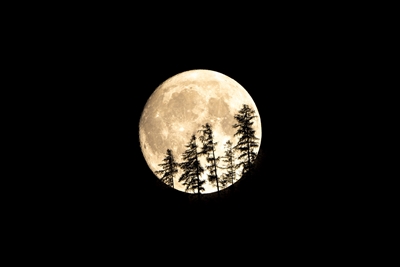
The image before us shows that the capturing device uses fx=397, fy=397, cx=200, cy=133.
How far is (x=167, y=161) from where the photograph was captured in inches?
837

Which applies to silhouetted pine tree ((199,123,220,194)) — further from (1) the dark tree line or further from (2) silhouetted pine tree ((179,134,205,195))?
(2) silhouetted pine tree ((179,134,205,195))

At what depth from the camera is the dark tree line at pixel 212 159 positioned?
67.6ft

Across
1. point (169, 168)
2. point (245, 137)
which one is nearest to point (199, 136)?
point (169, 168)

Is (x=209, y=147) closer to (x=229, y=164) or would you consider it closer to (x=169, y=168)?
(x=229, y=164)

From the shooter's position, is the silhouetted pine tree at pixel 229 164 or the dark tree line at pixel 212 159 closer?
the dark tree line at pixel 212 159

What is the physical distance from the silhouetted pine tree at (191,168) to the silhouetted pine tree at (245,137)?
2.33 metres

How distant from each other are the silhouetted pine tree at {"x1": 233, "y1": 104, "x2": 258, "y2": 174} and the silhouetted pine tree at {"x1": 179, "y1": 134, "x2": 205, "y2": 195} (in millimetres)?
2328

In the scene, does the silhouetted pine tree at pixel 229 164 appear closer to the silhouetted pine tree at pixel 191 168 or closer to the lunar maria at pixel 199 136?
the lunar maria at pixel 199 136

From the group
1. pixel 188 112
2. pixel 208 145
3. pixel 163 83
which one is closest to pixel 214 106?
pixel 188 112

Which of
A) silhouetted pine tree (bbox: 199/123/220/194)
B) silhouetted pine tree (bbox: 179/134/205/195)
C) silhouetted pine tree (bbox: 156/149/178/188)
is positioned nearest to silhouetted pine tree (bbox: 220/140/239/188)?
silhouetted pine tree (bbox: 199/123/220/194)

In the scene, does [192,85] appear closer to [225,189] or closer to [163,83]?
[163,83]

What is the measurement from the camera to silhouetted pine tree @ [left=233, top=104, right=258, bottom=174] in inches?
845

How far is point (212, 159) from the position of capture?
68.1 feet

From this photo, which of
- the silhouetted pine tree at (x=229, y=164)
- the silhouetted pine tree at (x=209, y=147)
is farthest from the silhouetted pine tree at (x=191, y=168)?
the silhouetted pine tree at (x=229, y=164)
